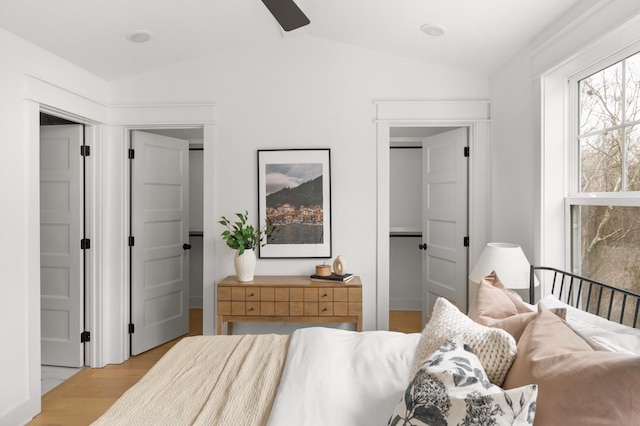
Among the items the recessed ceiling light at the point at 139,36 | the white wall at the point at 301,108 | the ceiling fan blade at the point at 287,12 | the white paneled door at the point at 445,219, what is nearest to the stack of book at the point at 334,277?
the white wall at the point at 301,108

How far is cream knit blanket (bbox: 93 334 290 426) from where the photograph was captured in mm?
1272

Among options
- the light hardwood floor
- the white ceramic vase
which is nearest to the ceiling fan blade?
the white ceramic vase

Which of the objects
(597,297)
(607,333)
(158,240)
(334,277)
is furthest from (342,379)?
(158,240)

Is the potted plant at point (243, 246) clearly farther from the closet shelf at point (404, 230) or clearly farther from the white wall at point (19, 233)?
the closet shelf at point (404, 230)

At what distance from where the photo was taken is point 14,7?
2.21 m

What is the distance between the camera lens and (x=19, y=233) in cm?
251

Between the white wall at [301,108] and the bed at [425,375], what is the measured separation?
147 cm

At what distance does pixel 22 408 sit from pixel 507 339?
2866 mm

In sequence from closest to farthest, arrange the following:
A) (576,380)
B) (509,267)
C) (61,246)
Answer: (576,380) → (509,267) → (61,246)

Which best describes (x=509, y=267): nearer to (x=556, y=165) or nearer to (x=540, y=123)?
(x=556, y=165)

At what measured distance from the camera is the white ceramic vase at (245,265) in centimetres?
319

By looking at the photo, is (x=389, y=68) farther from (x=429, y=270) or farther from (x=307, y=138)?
(x=429, y=270)

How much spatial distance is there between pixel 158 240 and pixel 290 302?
5.01 feet

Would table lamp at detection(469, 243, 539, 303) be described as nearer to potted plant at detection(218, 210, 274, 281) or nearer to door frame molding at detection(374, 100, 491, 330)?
door frame molding at detection(374, 100, 491, 330)
